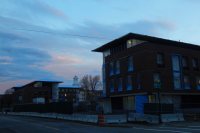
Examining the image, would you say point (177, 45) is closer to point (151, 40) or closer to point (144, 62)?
point (151, 40)

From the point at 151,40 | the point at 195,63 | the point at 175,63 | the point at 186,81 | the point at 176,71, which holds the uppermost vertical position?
the point at 151,40

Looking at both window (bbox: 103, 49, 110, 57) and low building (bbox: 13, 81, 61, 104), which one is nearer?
window (bbox: 103, 49, 110, 57)

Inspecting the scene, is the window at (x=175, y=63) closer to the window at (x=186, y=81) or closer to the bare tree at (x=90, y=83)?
the window at (x=186, y=81)

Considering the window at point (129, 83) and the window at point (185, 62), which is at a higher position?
the window at point (185, 62)

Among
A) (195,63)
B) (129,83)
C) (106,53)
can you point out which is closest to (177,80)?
(195,63)

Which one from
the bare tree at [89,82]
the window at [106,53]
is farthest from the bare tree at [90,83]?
the window at [106,53]

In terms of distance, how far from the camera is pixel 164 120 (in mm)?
32438

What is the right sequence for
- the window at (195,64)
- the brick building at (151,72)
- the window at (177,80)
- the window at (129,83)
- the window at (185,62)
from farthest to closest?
the window at (195,64), the window at (185,62), the window at (129,83), the window at (177,80), the brick building at (151,72)

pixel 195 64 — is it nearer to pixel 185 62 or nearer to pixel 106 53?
pixel 185 62

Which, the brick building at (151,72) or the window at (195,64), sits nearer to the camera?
the brick building at (151,72)

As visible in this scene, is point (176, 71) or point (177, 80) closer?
point (177, 80)

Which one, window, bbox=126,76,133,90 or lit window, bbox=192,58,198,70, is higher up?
lit window, bbox=192,58,198,70

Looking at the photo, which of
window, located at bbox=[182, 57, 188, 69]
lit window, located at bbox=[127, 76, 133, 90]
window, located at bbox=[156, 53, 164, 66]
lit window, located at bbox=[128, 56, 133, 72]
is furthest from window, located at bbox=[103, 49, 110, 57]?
window, located at bbox=[182, 57, 188, 69]

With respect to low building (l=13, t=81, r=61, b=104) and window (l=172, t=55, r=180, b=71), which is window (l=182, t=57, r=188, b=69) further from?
low building (l=13, t=81, r=61, b=104)
